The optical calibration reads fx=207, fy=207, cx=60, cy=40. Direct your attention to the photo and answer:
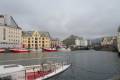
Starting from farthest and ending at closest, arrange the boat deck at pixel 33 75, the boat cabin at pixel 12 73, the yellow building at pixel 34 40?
the yellow building at pixel 34 40, the boat deck at pixel 33 75, the boat cabin at pixel 12 73

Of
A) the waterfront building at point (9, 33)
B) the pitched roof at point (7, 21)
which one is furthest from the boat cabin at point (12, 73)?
the pitched roof at point (7, 21)

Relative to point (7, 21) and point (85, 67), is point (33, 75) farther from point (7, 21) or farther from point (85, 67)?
point (7, 21)

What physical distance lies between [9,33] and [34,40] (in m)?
30.4

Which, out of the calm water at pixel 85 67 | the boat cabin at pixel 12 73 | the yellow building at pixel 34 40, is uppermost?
the yellow building at pixel 34 40

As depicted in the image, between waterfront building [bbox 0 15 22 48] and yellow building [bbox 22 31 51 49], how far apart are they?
13720mm

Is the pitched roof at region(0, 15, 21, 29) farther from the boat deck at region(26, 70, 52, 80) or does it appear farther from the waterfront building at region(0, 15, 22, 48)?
the boat deck at region(26, 70, 52, 80)

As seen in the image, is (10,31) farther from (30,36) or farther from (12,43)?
(30,36)

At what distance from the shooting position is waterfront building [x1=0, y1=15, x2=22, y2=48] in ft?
479

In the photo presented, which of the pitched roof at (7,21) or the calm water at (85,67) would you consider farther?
the pitched roof at (7,21)

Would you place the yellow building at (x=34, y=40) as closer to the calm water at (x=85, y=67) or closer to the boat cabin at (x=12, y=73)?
the calm water at (x=85, y=67)

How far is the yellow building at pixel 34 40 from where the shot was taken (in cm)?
17588

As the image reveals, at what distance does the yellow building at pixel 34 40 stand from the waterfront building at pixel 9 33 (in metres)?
13.7

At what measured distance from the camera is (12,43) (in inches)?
6019

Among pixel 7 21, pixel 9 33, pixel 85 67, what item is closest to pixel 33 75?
pixel 85 67
